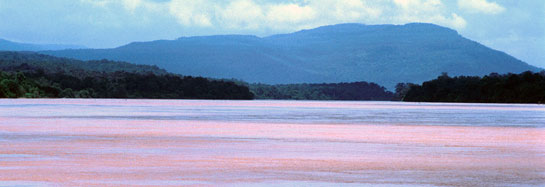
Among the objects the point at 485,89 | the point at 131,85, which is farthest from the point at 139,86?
the point at 485,89

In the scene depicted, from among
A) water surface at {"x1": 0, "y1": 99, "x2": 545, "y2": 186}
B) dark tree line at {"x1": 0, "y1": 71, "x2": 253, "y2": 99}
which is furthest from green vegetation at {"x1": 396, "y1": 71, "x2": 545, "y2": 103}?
water surface at {"x1": 0, "y1": 99, "x2": 545, "y2": 186}

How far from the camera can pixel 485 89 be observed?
135875 mm

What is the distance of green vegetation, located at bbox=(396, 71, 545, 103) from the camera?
122 meters

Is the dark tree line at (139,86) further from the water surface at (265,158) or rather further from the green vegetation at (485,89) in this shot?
the water surface at (265,158)

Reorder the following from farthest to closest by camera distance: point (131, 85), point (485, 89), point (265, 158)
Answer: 1. point (131, 85)
2. point (485, 89)
3. point (265, 158)

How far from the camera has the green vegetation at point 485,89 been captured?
122 m

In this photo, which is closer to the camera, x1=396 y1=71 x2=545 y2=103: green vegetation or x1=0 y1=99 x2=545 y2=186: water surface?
x1=0 y1=99 x2=545 y2=186: water surface

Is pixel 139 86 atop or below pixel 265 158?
atop

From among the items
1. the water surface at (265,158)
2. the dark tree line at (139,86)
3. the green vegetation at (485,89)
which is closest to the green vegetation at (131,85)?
the dark tree line at (139,86)

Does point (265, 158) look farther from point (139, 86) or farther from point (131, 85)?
point (131, 85)

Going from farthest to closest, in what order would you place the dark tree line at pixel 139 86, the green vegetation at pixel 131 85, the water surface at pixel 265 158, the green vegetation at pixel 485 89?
1. the green vegetation at pixel 131 85
2. the dark tree line at pixel 139 86
3. the green vegetation at pixel 485 89
4. the water surface at pixel 265 158

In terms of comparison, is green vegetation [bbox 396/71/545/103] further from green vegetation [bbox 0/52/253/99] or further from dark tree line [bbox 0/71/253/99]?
green vegetation [bbox 0/52/253/99]

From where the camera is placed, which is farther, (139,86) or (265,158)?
(139,86)

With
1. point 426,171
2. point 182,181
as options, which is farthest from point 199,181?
point 426,171
